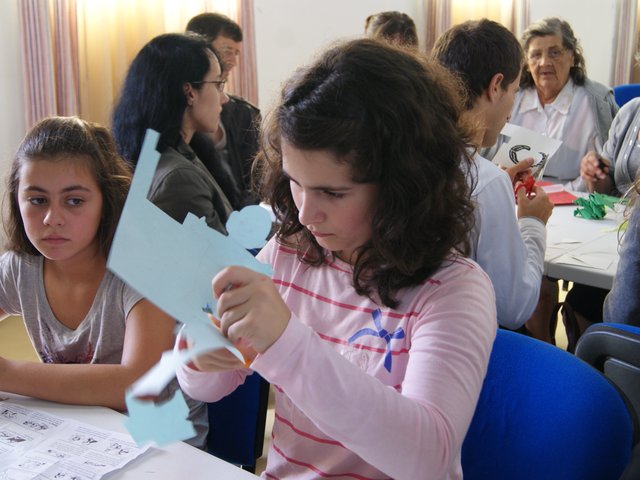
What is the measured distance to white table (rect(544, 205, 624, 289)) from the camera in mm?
1789

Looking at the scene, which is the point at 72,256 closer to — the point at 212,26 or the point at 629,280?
the point at 629,280

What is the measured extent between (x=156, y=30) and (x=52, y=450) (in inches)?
126

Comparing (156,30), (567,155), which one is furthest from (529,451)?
(156,30)

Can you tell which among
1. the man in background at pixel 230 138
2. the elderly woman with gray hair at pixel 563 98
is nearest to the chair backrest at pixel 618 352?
the man in background at pixel 230 138

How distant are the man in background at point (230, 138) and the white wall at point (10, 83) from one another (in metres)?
Answer: 0.85

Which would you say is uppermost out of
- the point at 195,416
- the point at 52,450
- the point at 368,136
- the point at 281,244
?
the point at 368,136

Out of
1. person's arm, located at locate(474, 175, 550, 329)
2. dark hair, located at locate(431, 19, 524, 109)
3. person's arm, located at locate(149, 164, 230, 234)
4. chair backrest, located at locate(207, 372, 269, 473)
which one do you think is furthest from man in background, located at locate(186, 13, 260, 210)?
chair backrest, located at locate(207, 372, 269, 473)

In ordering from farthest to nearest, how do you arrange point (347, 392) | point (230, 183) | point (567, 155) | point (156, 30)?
point (156, 30) < point (567, 155) < point (230, 183) < point (347, 392)

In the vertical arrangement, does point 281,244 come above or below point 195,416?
above

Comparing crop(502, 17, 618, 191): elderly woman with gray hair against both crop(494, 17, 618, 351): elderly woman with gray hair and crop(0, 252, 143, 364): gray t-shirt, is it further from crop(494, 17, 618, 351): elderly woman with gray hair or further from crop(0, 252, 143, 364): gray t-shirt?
crop(0, 252, 143, 364): gray t-shirt

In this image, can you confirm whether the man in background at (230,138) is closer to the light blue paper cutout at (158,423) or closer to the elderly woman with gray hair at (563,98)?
the elderly woman with gray hair at (563,98)

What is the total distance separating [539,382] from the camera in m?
0.95

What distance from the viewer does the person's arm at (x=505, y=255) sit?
4.95 feet

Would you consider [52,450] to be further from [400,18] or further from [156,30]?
[156,30]
